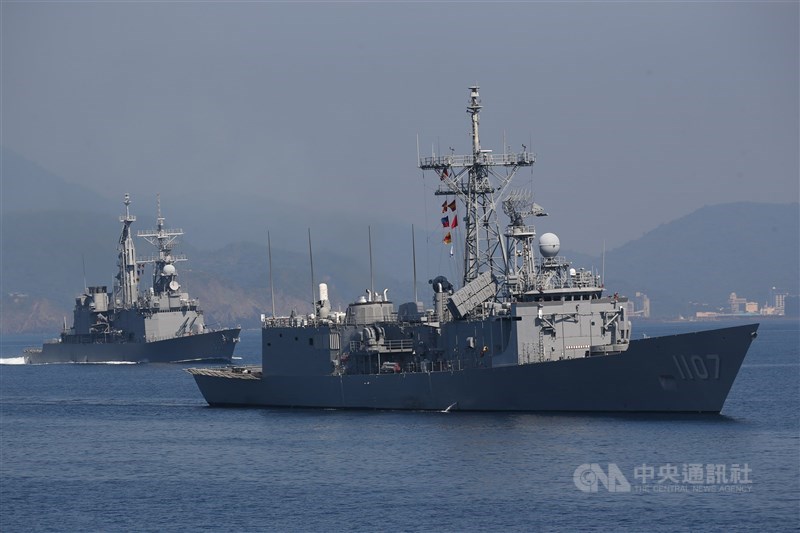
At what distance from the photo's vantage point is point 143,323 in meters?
98.0

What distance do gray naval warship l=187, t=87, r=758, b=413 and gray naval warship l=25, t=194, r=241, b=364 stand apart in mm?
43996

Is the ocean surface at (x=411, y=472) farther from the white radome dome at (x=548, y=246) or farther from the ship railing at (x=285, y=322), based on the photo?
the white radome dome at (x=548, y=246)

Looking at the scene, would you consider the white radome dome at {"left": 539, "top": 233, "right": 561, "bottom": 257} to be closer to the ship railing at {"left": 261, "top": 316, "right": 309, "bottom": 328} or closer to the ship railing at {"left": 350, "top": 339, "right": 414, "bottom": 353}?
the ship railing at {"left": 350, "top": 339, "right": 414, "bottom": 353}

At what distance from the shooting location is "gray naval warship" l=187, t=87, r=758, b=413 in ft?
129

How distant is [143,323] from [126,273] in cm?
649

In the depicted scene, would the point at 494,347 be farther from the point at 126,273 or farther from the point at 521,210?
the point at 126,273

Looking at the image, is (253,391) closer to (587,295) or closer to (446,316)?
(446,316)

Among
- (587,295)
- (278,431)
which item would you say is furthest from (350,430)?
(587,295)

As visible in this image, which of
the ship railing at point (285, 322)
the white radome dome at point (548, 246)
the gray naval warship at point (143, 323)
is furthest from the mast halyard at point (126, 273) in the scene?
the white radome dome at point (548, 246)

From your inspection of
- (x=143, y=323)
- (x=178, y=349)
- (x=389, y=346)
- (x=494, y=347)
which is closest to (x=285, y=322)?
(x=389, y=346)

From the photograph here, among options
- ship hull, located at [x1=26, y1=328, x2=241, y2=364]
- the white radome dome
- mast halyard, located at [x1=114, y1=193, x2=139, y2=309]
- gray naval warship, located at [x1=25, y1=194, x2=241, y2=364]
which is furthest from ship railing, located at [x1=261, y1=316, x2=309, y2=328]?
mast halyard, located at [x1=114, y1=193, x2=139, y2=309]

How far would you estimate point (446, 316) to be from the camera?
46000mm

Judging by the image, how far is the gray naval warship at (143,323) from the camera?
3807 inches

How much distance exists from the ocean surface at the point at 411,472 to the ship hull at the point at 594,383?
1.85ft
